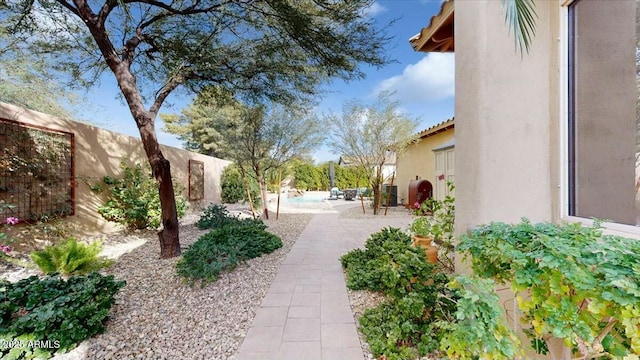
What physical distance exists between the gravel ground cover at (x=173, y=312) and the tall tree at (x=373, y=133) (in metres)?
6.89

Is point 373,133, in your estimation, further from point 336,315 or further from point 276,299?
point 336,315

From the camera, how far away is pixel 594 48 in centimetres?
212

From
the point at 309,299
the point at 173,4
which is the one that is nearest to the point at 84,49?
the point at 173,4

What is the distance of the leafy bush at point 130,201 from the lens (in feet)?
21.1

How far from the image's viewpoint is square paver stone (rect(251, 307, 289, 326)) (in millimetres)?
2750

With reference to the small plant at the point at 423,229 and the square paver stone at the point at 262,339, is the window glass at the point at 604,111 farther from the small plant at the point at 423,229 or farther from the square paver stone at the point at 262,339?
the square paver stone at the point at 262,339

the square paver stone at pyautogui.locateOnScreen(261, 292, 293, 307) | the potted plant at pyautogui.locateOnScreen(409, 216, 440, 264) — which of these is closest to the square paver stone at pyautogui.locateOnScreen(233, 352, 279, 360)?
the square paver stone at pyautogui.locateOnScreen(261, 292, 293, 307)

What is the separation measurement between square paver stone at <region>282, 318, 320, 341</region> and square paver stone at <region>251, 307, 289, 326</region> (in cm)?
10

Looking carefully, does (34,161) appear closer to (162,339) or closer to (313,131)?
(162,339)

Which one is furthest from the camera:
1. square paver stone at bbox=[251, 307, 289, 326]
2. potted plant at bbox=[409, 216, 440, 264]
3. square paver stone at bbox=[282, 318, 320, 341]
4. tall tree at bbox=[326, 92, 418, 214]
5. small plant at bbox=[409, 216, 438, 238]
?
tall tree at bbox=[326, 92, 418, 214]

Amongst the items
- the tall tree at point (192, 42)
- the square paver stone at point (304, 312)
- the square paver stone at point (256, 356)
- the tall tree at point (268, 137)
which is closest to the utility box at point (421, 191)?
the tall tree at point (268, 137)

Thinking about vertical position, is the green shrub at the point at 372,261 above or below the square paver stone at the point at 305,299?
above

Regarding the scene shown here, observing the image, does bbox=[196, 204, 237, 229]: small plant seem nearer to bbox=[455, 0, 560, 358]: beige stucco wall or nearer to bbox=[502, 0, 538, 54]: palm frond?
bbox=[455, 0, 560, 358]: beige stucco wall

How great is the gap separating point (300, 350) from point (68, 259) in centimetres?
368
